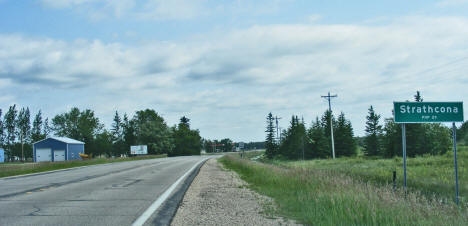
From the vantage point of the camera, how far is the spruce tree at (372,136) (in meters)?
90.4

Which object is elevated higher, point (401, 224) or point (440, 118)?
point (440, 118)

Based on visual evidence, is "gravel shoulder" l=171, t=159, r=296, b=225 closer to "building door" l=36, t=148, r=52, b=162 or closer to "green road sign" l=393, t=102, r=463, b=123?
"green road sign" l=393, t=102, r=463, b=123

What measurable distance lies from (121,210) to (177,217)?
153 cm

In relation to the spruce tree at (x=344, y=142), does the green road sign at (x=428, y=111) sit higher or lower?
higher

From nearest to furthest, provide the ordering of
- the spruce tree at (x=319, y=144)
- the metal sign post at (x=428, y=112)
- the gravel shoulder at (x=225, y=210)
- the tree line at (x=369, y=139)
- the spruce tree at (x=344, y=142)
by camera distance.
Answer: the gravel shoulder at (x=225, y=210)
the metal sign post at (x=428, y=112)
the tree line at (x=369, y=139)
the spruce tree at (x=344, y=142)
the spruce tree at (x=319, y=144)

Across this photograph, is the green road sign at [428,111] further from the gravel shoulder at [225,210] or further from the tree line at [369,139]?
the tree line at [369,139]

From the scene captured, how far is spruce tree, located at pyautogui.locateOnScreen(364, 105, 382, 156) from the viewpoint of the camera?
90438 mm

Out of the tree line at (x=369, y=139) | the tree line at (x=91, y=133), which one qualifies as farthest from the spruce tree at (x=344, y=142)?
the tree line at (x=91, y=133)

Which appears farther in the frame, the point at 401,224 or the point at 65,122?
the point at 65,122

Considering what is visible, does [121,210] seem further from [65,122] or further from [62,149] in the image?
[65,122]

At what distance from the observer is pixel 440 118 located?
10.6 m

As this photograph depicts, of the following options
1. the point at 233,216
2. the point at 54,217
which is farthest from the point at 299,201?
the point at 54,217

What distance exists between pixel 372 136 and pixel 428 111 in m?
84.9

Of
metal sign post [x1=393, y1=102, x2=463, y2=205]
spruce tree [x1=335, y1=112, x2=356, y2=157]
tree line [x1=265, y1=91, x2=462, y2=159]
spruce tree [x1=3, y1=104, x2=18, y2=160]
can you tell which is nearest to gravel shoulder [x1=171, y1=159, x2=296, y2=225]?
metal sign post [x1=393, y1=102, x2=463, y2=205]
